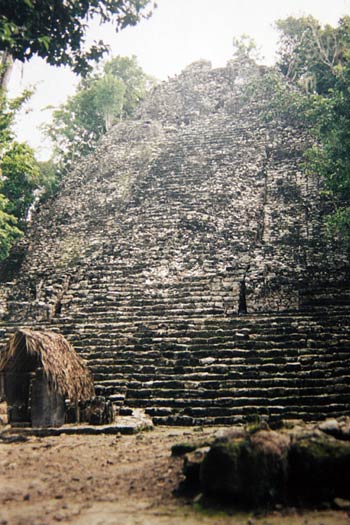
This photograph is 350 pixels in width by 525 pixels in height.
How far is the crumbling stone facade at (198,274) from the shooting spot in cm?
724

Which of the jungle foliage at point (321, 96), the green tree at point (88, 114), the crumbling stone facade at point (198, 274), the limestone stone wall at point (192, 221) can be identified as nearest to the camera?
the crumbling stone facade at point (198, 274)

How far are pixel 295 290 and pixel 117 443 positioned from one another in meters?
5.29

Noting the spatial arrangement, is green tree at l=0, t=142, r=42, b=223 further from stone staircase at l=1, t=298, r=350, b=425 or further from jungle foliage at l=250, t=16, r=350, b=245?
jungle foliage at l=250, t=16, r=350, b=245

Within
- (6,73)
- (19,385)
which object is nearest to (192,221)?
(6,73)

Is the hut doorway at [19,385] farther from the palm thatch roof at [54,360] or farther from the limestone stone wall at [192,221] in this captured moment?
the limestone stone wall at [192,221]

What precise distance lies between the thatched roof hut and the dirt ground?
1.93ft

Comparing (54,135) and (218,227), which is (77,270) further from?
(54,135)

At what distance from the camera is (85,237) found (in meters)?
13.2

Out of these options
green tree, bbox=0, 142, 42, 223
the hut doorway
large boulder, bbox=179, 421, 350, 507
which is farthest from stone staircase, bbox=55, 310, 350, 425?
green tree, bbox=0, 142, 42, 223

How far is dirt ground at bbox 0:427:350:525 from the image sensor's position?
3.20 meters

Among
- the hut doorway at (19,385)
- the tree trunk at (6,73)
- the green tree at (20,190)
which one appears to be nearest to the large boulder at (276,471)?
the hut doorway at (19,385)

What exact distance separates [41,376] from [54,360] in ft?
0.93

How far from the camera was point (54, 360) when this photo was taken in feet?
21.0

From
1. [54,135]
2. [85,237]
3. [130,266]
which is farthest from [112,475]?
[54,135]
